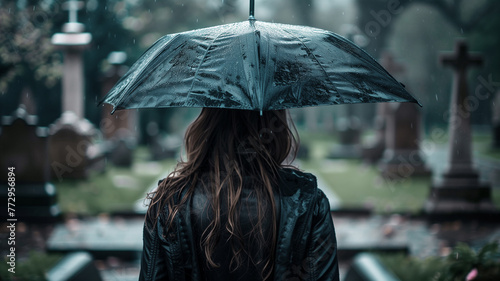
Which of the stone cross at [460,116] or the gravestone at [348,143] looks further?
the gravestone at [348,143]

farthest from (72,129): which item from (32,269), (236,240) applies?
(236,240)

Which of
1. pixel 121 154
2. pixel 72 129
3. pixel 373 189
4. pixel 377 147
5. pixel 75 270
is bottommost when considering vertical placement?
pixel 121 154

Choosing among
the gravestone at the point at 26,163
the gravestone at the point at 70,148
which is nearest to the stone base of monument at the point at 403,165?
the gravestone at the point at 70,148

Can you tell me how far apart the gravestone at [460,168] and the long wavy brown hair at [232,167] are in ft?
24.0

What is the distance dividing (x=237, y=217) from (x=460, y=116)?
838cm

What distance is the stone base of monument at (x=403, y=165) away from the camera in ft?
41.9

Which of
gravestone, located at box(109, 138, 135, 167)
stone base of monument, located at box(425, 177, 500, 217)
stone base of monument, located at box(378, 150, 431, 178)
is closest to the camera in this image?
stone base of monument, located at box(425, 177, 500, 217)

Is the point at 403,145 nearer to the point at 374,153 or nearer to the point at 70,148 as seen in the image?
the point at 374,153

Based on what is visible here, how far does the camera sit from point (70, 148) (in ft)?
42.3

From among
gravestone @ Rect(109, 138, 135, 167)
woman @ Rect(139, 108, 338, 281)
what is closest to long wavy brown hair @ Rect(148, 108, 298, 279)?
woman @ Rect(139, 108, 338, 281)

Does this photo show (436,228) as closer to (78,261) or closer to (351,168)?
(78,261)

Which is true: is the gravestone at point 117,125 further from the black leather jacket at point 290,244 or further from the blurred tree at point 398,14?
the blurred tree at point 398,14

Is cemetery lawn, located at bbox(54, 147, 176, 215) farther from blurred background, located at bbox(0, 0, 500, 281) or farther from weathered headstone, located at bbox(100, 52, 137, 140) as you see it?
weathered headstone, located at bbox(100, 52, 137, 140)

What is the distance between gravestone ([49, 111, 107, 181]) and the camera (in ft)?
40.8
